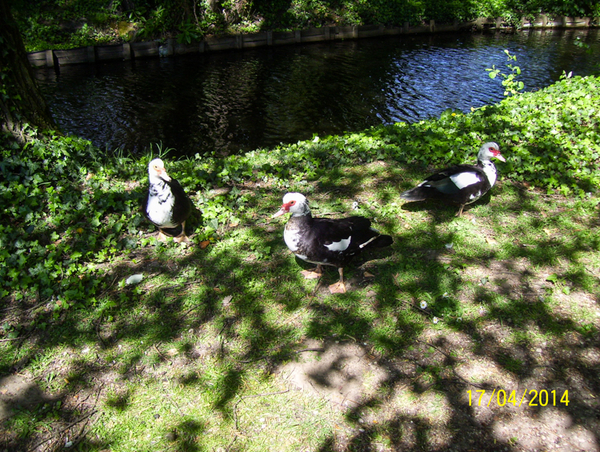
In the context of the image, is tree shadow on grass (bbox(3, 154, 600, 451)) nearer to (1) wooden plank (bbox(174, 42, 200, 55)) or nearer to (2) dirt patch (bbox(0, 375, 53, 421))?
(2) dirt patch (bbox(0, 375, 53, 421))

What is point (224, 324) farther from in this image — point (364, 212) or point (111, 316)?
point (364, 212)

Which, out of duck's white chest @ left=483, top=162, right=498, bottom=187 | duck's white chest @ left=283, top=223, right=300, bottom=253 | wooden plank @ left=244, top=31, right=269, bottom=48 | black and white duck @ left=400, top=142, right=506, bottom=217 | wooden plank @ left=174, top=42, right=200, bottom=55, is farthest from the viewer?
wooden plank @ left=244, top=31, right=269, bottom=48

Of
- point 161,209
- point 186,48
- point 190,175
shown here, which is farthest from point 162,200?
point 186,48

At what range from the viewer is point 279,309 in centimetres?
358

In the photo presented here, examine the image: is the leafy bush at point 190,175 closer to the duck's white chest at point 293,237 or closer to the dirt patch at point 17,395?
the dirt patch at point 17,395

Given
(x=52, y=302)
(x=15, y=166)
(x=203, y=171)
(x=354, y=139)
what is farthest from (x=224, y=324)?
(x=354, y=139)

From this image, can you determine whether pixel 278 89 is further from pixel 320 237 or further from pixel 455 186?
pixel 320 237

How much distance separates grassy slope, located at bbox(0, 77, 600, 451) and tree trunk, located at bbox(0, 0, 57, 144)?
0.40m

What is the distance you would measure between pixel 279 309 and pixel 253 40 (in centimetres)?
1589

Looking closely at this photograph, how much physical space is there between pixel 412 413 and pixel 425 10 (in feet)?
71.5

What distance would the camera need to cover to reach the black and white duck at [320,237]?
3.50 meters

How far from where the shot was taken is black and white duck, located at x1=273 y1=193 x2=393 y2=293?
350cm

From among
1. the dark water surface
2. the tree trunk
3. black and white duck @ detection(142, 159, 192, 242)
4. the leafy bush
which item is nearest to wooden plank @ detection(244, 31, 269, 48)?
the dark water surface

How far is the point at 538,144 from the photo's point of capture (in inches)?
228
